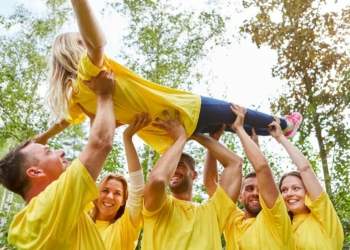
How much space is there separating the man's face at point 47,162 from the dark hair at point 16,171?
3 centimetres

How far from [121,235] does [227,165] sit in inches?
37.2

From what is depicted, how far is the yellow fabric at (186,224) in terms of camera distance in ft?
9.02

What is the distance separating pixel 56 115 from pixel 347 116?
559 centimetres

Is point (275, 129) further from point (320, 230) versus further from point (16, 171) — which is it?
point (16, 171)

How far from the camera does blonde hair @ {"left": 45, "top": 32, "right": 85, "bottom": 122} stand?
2.69 meters

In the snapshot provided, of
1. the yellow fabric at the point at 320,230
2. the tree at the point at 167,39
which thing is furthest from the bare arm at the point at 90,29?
the tree at the point at 167,39

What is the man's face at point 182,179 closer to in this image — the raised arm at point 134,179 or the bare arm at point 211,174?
the raised arm at point 134,179

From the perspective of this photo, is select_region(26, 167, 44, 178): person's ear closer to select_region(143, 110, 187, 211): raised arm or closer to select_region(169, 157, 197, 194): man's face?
select_region(143, 110, 187, 211): raised arm

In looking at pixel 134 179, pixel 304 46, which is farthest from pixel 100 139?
pixel 304 46

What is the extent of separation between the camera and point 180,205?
9.88 ft

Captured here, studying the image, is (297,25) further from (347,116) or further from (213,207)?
(213,207)

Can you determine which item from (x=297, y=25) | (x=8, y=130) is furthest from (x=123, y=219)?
(x=8, y=130)

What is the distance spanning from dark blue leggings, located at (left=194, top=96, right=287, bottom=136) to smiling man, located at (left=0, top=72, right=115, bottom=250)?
918 mm

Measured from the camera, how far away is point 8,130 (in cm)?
1088
